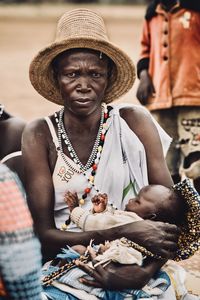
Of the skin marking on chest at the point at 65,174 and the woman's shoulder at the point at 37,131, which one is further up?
the woman's shoulder at the point at 37,131

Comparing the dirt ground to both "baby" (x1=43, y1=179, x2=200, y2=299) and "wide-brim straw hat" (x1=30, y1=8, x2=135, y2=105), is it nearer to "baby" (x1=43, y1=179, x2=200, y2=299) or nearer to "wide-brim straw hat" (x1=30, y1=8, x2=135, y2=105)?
"baby" (x1=43, y1=179, x2=200, y2=299)

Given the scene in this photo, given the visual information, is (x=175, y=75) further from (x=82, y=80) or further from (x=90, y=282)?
(x=90, y=282)

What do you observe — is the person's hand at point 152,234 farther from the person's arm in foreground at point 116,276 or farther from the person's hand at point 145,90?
the person's hand at point 145,90

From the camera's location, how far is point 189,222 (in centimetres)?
343

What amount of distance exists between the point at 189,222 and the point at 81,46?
3.40 ft

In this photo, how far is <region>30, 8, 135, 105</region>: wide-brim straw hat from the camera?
11.9 ft

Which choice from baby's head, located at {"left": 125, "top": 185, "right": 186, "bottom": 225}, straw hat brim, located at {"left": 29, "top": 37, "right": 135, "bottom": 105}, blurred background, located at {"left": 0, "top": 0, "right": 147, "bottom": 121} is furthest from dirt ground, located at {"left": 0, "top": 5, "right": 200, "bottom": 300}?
straw hat brim, located at {"left": 29, "top": 37, "right": 135, "bottom": 105}

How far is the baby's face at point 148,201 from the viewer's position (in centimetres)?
332

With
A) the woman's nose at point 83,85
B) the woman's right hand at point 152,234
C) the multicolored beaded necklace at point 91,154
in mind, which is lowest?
the woman's right hand at point 152,234

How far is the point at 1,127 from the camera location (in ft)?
13.8

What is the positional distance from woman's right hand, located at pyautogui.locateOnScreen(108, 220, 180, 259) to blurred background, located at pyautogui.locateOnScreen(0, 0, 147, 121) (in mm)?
6314

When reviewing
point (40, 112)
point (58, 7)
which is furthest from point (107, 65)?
point (58, 7)

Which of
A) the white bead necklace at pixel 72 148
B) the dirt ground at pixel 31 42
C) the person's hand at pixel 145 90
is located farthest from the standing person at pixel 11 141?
the person's hand at pixel 145 90

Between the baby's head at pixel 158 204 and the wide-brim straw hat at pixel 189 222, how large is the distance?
34 millimetres
